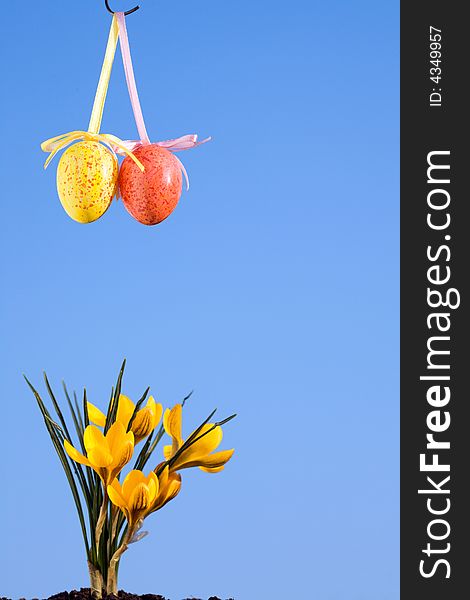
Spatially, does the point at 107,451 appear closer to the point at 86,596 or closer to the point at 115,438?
the point at 115,438

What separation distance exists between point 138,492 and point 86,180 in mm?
698

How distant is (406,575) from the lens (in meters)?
2.79

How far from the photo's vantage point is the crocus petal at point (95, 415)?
256 cm

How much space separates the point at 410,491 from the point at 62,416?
3.06 ft

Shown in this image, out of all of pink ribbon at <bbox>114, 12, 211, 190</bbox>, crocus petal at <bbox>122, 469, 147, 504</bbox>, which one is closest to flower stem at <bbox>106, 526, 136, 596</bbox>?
crocus petal at <bbox>122, 469, 147, 504</bbox>

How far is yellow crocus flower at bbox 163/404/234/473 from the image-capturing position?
8.24 ft

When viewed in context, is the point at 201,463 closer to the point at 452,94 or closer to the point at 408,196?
the point at 408,196

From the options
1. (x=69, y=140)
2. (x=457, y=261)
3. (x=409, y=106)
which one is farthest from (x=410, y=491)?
(x=69, y=140)

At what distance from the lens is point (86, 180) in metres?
2.43

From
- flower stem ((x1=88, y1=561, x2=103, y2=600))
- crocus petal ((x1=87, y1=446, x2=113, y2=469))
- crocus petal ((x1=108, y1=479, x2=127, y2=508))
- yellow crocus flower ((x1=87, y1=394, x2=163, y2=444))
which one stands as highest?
yellow crocus flower ((x1=87, y1=394, x2=163, y2=444))

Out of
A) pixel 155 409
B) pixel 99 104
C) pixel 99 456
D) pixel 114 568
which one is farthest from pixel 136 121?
pixel 114 568

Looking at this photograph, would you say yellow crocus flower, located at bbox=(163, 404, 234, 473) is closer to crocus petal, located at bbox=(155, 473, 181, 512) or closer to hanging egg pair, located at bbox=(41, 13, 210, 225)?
crocus petal, located at bbox=(155, 473, 181, 512)

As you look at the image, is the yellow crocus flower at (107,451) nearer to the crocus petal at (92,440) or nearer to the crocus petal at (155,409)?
the crocus petal at (92,440)

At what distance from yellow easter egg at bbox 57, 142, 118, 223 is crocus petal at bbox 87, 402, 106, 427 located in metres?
0.44
